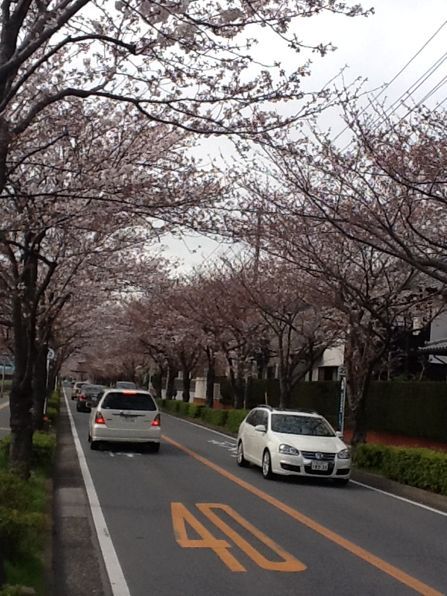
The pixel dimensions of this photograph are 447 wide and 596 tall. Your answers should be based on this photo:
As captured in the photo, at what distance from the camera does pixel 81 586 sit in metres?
6.62

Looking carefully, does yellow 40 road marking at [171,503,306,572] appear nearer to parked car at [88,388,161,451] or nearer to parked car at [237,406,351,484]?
parked car at [237,406,351,484]

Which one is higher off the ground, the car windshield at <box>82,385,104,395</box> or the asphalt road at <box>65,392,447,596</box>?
the car windshield at <box>82,385,104,395</box>

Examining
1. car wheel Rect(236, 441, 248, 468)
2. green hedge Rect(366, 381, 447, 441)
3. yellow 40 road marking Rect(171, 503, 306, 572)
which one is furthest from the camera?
green hedge Rect(366, 381, 447, 441)

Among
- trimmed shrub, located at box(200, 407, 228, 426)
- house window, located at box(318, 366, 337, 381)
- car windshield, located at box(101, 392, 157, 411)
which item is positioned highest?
house window, located at box(318, 366, 337, 381)

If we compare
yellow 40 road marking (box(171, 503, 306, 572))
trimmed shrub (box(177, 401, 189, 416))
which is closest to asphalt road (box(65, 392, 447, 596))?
yellow 40 road marking (box(171, 503, 306, 572))

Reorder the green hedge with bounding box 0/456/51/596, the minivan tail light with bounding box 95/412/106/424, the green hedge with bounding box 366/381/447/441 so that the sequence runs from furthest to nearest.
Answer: the green hedge with bounding box 366/381/447/441, the minivan tail light with bounding box 95/412/106/424, the green hedge with bounding box 0/456/51/596

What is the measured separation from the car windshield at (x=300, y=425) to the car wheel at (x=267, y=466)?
22.4 inches

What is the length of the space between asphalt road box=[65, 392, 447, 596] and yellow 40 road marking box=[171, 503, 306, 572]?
12 millimetres

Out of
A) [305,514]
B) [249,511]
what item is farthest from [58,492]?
[305,514]

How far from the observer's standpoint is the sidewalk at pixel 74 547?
21.7 ft

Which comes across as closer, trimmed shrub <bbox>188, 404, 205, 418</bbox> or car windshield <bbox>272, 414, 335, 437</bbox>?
car windshield <bbox>272, 414, 335, 437</bbox>

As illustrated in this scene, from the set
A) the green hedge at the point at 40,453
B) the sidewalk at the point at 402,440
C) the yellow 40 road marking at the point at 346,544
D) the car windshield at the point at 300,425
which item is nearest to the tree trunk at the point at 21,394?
the green hedge at the point at 40,453

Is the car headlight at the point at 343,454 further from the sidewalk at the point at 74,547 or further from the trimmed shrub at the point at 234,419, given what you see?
the trimmed shrub at the point at 234,419

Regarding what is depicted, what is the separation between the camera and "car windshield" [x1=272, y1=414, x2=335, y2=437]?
16.2 m
